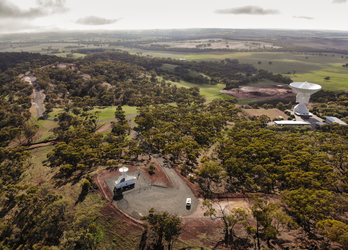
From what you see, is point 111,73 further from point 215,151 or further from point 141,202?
point 141,202

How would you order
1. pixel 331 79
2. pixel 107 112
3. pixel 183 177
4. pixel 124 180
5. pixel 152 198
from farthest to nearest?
1. pixel 331 79
2. pixel 107 112
3. pixel 183 177
4. pixel 124 180
5. pixel 152 198

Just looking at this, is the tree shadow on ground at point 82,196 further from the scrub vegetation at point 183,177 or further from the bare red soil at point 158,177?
the bare red soil at point 158,177

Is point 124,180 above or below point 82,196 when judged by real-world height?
above

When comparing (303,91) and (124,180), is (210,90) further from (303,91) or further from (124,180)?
(124,180)

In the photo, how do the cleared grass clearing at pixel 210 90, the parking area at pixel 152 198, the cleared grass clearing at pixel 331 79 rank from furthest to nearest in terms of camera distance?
the cleared grass clearing at pixel 331 79, the cleared grass clearing at pixel 210 90, the parking area at pixel 152 198

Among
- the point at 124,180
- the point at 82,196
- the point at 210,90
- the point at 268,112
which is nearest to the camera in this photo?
the point at 82,196

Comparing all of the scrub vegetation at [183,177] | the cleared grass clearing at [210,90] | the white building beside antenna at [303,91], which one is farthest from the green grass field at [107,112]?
the white building beside antenna at [303,91]

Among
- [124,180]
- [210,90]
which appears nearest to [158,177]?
[124,180]

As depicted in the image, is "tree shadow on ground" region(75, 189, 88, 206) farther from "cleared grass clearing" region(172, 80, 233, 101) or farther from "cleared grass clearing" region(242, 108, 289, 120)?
"cleared grass clearing" region(172, 80, 233, 101)

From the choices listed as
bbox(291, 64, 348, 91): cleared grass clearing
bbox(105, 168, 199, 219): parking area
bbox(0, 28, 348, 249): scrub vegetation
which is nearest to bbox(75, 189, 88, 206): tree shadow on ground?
bbox(0, 28, 348, 249): scrub vegetation

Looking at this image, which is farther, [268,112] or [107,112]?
[268,112]

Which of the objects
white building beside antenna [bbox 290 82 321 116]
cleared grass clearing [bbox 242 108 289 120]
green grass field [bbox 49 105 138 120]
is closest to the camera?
white building beside antenna [bbox 290 82 321 116]

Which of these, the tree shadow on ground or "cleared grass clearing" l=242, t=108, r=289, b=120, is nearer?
the tree shadow on ground
